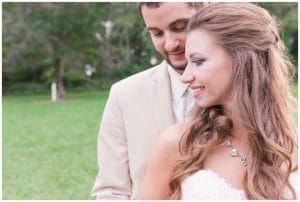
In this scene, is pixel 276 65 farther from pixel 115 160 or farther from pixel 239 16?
pixel 115 160

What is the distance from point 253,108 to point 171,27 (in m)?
0.52

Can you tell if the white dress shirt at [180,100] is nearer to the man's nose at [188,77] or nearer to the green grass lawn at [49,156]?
the man's nose at [188,77]

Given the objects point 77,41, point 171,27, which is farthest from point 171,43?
point 77,41

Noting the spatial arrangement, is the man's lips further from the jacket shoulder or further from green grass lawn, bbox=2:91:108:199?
green grass lawn, bbox=2:91:108:199

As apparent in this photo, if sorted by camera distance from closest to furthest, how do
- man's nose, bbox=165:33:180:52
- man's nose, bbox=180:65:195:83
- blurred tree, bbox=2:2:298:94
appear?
man's nose, bbox=180:65:195:83, man's nose, bbox=165:33:180:52, blurred tree, bbox=2:2:298:94

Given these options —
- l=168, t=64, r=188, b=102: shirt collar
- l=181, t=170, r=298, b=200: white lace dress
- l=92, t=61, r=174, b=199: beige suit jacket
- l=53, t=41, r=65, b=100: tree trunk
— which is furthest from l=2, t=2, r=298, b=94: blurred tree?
l=181, t=170, r=298, b=200: white lace dress

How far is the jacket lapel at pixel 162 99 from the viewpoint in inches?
104

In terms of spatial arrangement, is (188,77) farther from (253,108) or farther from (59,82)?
(59,82)

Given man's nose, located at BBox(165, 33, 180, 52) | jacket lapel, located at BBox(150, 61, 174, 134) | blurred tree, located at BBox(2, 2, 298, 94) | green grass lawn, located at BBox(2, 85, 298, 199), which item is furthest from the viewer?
blurred tree, located at BBox(2, 2, 298, 94)

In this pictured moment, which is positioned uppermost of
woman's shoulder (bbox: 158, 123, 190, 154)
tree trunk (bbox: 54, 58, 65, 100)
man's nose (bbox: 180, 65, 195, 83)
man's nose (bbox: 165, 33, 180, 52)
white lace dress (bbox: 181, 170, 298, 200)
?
man's nose (bbox: 165, 33, 180, 52)

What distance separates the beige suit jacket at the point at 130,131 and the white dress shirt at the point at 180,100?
0.04 m

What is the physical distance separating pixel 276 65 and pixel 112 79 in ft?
97.5

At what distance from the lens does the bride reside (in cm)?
230

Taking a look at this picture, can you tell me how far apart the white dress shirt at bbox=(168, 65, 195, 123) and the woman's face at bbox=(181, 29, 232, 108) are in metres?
0.33
